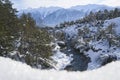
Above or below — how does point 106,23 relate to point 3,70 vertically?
below

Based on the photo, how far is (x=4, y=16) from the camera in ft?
147

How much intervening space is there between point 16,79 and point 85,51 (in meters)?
100

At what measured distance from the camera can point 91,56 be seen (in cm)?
9100

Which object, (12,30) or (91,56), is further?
(91,56)

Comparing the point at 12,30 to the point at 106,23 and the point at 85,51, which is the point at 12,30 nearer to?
the point at 85,51

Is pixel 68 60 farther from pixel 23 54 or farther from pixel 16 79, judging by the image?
pixel 16 79

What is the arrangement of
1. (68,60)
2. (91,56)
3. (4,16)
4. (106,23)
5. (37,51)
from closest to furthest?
1. (4,16)
2. (37,51)
3. (68,60)
4. (91,56)
5. (106,23)

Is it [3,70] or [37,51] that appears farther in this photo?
[37,51]

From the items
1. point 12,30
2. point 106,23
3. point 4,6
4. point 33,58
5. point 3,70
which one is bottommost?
point 106,23

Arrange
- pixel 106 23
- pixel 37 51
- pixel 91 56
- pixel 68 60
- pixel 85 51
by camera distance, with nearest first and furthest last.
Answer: pixel 37 51, pixel 68 60, pixel 91 56, pixel 85 51, pixel 106 23

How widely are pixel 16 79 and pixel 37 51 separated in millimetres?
46672

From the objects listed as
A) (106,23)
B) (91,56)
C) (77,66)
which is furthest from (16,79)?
(106,23)

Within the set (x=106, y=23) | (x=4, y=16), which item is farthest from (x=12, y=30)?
(x=106, y=23)

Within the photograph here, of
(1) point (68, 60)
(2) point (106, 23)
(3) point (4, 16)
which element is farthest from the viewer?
(2) point (106, 23)
